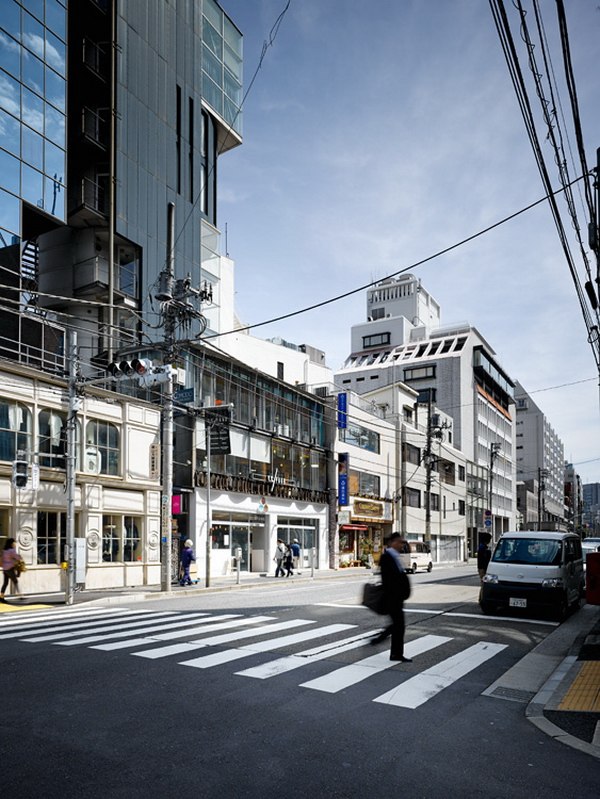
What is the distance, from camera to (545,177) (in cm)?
985

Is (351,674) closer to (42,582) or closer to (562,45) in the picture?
(562,45)

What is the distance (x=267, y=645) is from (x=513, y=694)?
4.25m

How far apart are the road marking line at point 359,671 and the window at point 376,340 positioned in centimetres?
9302

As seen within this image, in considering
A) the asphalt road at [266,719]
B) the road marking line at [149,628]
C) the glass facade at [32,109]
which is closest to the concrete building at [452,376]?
the glass facade at [32,109]

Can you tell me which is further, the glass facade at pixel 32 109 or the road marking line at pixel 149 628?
the glass facade at pixel 32 109

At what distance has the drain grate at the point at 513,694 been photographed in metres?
8.41

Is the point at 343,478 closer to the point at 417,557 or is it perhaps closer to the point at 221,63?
the point at 417,557

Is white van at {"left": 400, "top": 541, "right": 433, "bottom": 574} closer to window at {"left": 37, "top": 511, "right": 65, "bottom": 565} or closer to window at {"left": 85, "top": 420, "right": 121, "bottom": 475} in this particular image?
window at {"left": 85, "top": 420, "right": 121, "bottom": 475}

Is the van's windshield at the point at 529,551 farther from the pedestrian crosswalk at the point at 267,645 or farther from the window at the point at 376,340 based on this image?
the window at the point at 376,340

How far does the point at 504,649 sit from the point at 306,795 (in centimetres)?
769

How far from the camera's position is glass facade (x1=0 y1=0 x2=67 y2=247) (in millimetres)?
26953

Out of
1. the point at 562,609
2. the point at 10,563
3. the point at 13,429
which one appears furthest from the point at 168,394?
the point at 562,609

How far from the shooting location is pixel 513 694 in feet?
28.3

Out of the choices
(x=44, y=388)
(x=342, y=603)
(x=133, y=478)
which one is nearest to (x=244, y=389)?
(x=133, y=478)
